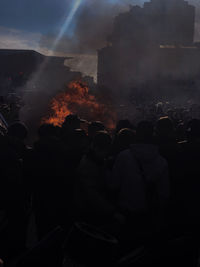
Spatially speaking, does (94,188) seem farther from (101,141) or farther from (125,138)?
(125,138)

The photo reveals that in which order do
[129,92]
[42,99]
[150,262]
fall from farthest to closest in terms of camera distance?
[129,92] → [42,99] → [150,262]

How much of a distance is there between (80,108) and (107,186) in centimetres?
1188

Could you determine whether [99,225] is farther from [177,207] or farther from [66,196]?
[177,207]

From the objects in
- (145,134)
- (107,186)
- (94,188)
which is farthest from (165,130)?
(94,188)

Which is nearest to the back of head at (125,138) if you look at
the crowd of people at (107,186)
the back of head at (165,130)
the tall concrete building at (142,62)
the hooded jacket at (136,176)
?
the crowd of people at (107,186)

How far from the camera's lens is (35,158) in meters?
3.29

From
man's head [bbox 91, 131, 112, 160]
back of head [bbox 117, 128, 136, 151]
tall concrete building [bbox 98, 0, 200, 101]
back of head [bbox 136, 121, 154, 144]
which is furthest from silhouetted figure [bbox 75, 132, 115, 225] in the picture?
tall concrete building [bbox 98, 0, 200, 101]

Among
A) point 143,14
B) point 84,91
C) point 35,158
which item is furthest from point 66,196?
point 143,14

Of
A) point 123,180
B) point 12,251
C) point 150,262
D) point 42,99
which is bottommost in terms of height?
point 12,251

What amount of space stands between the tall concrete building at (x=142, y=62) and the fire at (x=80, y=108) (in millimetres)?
27440

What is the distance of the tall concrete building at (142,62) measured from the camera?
154 ft

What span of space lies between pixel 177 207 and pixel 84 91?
44.7ft

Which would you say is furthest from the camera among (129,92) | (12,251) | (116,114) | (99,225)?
(129,92)

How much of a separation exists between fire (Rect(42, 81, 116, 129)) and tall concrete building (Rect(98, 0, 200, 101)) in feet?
90.0
